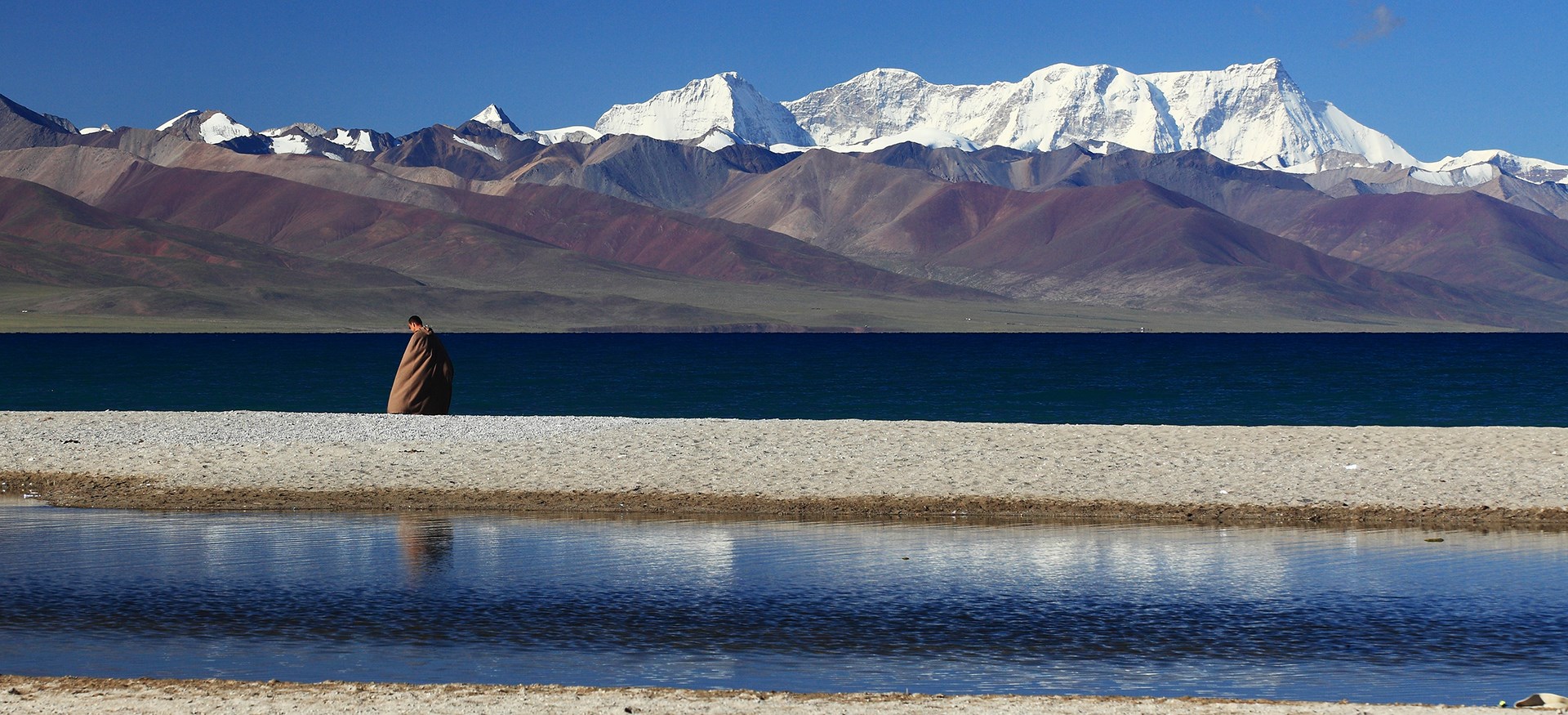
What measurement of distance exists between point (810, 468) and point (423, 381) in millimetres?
11315

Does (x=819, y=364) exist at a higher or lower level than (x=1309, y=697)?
higher

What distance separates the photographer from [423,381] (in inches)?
1417

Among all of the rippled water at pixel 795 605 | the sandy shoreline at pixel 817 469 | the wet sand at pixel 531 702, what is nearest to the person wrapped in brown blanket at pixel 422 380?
the sandy shoreline at pixel 817 469

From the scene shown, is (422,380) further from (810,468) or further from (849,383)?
(849,383)

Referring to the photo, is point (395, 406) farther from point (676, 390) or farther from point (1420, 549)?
point (676, 390)

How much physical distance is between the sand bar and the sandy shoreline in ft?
0.21

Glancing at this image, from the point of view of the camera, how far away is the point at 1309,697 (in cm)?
1311

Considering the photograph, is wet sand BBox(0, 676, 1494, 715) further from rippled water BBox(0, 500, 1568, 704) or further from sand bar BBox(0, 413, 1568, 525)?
sand bar BBox(0, 413, 1568, 525)

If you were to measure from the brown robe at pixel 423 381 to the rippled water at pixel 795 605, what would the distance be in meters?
12.5

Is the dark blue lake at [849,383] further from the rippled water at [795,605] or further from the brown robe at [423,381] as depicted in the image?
the rippled water at [795,605]

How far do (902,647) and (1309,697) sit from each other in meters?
3.43

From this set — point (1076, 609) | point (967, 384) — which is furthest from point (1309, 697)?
point (967, 384)

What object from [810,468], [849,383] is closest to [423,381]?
[810,468]

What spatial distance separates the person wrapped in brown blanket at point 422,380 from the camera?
118ft
